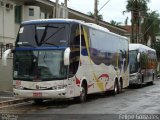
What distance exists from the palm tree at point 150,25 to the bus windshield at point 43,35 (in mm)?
54450

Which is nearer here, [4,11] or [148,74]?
[4,11]

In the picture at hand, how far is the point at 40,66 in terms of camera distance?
1988 cm

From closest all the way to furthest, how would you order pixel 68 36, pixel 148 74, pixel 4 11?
pixel 68 36
pixel 4 11
pixel 148 74

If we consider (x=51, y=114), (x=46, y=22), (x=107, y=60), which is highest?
(x=46, y=22)

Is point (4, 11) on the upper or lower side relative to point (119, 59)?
upper

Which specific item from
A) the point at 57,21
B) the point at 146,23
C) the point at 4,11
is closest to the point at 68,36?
the point at 57,21

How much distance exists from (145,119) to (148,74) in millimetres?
26621

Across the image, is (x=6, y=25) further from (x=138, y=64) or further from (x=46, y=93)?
(x=46, y=93)

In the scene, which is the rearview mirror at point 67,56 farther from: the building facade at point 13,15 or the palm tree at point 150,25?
the palm tree at point 150,25

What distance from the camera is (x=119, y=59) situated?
30109 mm

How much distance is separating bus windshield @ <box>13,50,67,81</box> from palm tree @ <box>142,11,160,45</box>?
5512 cm

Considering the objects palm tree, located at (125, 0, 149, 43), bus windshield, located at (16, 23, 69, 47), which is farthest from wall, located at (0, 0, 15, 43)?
palm tree, located at (125, 0, 149, 43)

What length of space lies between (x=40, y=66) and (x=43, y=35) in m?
1.41

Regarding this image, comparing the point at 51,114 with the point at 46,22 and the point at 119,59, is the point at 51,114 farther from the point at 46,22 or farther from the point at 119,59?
the point at 119,59
